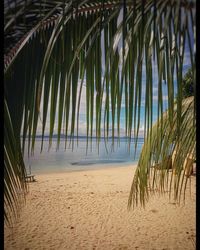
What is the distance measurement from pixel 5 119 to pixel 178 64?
1.83 feet

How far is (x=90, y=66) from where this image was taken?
2.84 feet

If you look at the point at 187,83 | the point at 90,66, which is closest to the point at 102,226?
the point at 187,83

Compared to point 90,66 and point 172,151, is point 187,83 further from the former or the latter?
point 90,66

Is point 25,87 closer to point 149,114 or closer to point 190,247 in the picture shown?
point 149,114

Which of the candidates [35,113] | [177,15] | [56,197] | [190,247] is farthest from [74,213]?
[177,15]

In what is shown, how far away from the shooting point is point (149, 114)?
74 cm

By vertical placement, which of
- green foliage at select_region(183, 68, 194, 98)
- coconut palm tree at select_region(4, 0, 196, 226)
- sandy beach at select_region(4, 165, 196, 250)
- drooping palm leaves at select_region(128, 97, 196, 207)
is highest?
green foliage at select_region(183, 68, 194, 98)

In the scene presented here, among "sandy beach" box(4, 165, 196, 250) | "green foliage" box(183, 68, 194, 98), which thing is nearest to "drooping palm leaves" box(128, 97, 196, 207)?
"green foliage" box(183, 68, 194, 98)

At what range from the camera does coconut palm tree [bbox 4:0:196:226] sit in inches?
27.3

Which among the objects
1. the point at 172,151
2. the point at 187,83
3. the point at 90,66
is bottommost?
the point at 172,151

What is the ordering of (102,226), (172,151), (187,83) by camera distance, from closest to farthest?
(172,151) < (187,83) < (102,226)

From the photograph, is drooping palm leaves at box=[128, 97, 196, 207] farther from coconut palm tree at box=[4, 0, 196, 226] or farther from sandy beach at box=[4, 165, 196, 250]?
sandy beach at box=[4, 165, 196, 250]

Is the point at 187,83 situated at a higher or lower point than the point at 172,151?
higher

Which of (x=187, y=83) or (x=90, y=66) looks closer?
(x=90, y=66)
